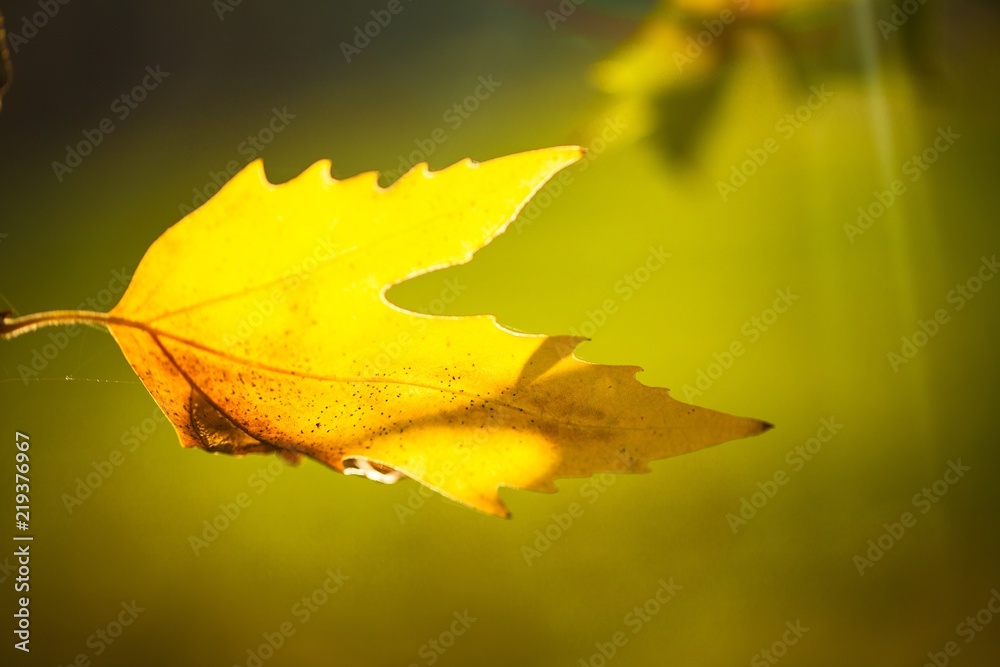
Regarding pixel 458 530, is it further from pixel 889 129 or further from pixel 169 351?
pixel 889 129

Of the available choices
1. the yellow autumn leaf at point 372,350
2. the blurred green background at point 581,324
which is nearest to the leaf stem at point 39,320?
the yellow autumn leaf at point 372,350

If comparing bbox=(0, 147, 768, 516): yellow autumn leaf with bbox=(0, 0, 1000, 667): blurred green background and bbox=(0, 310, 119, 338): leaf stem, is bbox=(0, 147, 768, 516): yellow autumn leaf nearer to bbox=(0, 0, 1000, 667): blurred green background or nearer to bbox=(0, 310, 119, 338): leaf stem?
bbox=(0, 310, 119, 338): leaf stem

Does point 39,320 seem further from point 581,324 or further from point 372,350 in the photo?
point 581,324

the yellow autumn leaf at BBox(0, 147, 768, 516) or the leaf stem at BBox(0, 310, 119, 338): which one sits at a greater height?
the leaf stem at BBox(0, 310, 119, 338)

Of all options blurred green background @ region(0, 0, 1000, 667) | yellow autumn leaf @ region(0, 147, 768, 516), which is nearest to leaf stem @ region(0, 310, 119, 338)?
yellow autumn leaf @ region(0, 147, 768, 516)

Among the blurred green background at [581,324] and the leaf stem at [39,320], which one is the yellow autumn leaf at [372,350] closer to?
the leaf stem at [39,320]

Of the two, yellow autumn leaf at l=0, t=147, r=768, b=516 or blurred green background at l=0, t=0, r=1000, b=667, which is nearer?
yellow autumn leaf at l=0, t=147, r=768, b=516

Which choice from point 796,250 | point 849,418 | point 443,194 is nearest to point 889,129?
point 796,250
